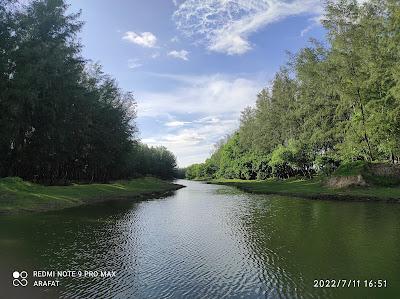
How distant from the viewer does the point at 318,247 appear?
1770 centimetres

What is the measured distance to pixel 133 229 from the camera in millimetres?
23484

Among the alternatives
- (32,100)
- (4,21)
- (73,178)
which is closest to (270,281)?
(32,100)

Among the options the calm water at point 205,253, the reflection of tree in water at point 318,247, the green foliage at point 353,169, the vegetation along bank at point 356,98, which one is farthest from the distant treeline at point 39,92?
the green foliage at point 353,169

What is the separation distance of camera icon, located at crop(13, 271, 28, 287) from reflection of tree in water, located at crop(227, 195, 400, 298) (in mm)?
7962

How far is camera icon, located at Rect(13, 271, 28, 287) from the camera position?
12297 mm

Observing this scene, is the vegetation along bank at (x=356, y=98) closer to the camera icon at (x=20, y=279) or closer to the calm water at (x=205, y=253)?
the calm water at (x=205, y=253)

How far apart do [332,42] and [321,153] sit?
2992 centimetres

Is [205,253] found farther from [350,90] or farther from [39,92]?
[350,90]

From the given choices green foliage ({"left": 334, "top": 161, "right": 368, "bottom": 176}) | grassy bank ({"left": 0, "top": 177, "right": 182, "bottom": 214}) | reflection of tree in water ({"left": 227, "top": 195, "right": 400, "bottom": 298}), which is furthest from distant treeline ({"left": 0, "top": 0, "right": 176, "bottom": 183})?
green foliage ({"left": 334, "top": 161, "right": 368, "bottom": 176})
